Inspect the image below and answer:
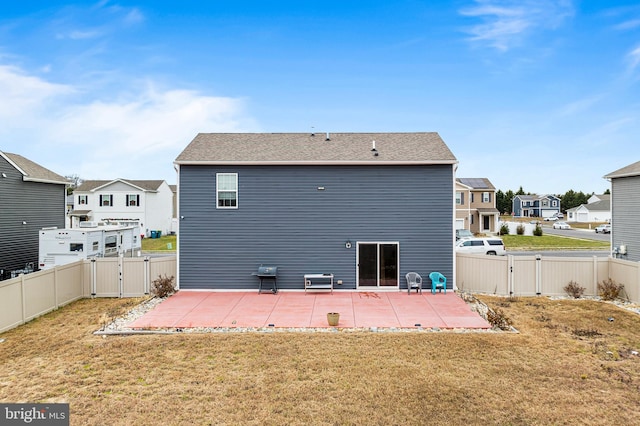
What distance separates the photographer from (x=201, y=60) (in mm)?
19984

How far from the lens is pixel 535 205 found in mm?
87000

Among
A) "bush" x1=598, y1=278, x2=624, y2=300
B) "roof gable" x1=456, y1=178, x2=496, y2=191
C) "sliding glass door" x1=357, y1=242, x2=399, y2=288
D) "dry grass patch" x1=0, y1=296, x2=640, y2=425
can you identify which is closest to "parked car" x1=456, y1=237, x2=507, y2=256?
"bush" x1=598, y1=278, x2=624, y2=300

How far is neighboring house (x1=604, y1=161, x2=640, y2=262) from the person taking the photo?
15484 millimetres

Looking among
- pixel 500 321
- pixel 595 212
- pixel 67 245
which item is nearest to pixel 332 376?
pixel 500 321

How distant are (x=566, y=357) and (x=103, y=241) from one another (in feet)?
56.2

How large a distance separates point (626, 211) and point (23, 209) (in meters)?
28.1

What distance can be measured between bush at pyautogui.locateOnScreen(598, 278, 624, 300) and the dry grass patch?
125 inches

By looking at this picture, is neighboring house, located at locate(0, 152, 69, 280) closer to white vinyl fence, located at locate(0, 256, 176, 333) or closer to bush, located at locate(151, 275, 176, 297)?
white vinyl fence, located at locate(0, 256, 176, 333)

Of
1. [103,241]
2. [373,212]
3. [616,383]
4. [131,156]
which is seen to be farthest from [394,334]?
[131,156]

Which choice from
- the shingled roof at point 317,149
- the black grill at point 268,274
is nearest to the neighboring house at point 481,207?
the shingled roof at point 317,149

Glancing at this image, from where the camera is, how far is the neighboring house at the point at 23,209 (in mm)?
16375

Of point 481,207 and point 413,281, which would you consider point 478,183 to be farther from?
point 413,281

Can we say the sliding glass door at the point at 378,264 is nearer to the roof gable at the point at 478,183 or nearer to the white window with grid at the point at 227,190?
the white window with grid at the point at 227,190

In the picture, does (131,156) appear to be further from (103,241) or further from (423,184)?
(423,184)
